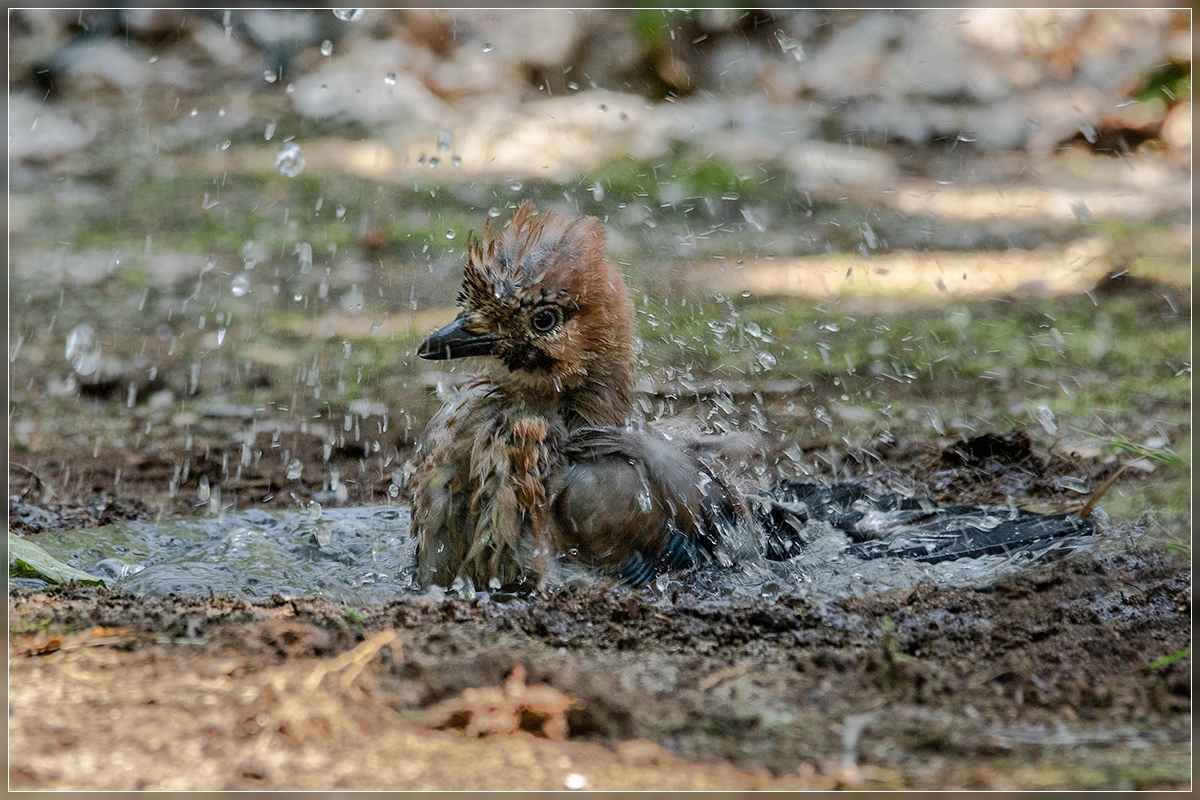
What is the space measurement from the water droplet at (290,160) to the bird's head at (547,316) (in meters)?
6.28

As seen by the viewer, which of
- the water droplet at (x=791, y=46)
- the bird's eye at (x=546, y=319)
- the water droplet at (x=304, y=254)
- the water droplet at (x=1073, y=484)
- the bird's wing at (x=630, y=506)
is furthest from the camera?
the water droplet at (x=791, y=46)

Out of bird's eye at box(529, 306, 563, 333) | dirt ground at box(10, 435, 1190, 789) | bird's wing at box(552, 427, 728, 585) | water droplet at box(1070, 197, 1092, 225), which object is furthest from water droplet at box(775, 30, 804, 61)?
dirt ground at box(10, 435, 1190, 789)

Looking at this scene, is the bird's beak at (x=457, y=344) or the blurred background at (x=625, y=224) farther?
the blurred background at (x=625, y=224)

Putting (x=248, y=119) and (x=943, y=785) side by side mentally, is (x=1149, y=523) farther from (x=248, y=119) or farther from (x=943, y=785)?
(x=248, y=119)

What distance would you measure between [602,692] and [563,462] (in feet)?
4.58

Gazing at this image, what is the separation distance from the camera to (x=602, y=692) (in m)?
2.98

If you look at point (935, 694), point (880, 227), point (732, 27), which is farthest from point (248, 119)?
point (935, 694)

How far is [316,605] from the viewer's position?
3.84 meters

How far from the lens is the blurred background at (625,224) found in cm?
640

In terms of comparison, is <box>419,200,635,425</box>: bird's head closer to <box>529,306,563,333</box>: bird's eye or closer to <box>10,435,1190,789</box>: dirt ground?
<box>529,306,563,333</box>: bird's eye

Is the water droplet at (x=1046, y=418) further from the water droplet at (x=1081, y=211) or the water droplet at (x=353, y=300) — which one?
the water droplet at (x=353, y=300)

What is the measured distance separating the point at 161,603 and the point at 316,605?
497mm

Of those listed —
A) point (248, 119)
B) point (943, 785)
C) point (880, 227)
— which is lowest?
point (943, 785)

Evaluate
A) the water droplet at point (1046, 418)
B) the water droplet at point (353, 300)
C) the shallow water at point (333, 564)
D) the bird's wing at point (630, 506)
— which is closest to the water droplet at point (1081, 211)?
the water droplet at point (1046, 418)
